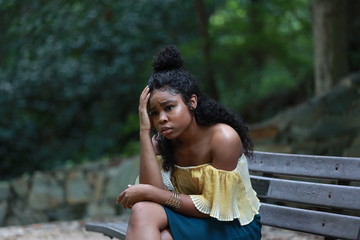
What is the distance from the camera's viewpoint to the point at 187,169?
3303 millimetres

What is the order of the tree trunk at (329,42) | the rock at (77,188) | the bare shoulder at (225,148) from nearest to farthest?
the bare shoulder at (225,148), the tree trunk at (329,42), the rock at (77,188)

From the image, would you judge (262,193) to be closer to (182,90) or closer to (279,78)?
(182,90)

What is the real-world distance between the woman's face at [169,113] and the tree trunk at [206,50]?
7492 millimetres

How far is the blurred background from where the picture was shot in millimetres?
11234

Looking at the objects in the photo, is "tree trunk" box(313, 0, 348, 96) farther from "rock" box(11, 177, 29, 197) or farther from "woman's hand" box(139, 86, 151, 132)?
"woman's hand" box(139, 86, 151, 132)

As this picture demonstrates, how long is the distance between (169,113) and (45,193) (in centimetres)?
739

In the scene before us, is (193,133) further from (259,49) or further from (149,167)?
(259,49)

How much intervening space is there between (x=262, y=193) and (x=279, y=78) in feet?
27.5

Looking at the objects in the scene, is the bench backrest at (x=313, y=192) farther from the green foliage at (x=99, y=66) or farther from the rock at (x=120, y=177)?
the green foliage at (x=99, y=66)

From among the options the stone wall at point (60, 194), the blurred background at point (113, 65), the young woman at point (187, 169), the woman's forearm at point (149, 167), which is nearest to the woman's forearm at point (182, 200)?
the young woman at point (187, 169)

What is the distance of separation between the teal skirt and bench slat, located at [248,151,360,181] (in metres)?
0.48

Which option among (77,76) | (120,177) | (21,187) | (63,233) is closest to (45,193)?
(21,187)

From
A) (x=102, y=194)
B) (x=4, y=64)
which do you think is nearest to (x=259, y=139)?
(x=102, y=194)

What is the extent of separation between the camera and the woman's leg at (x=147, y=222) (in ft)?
9.62
